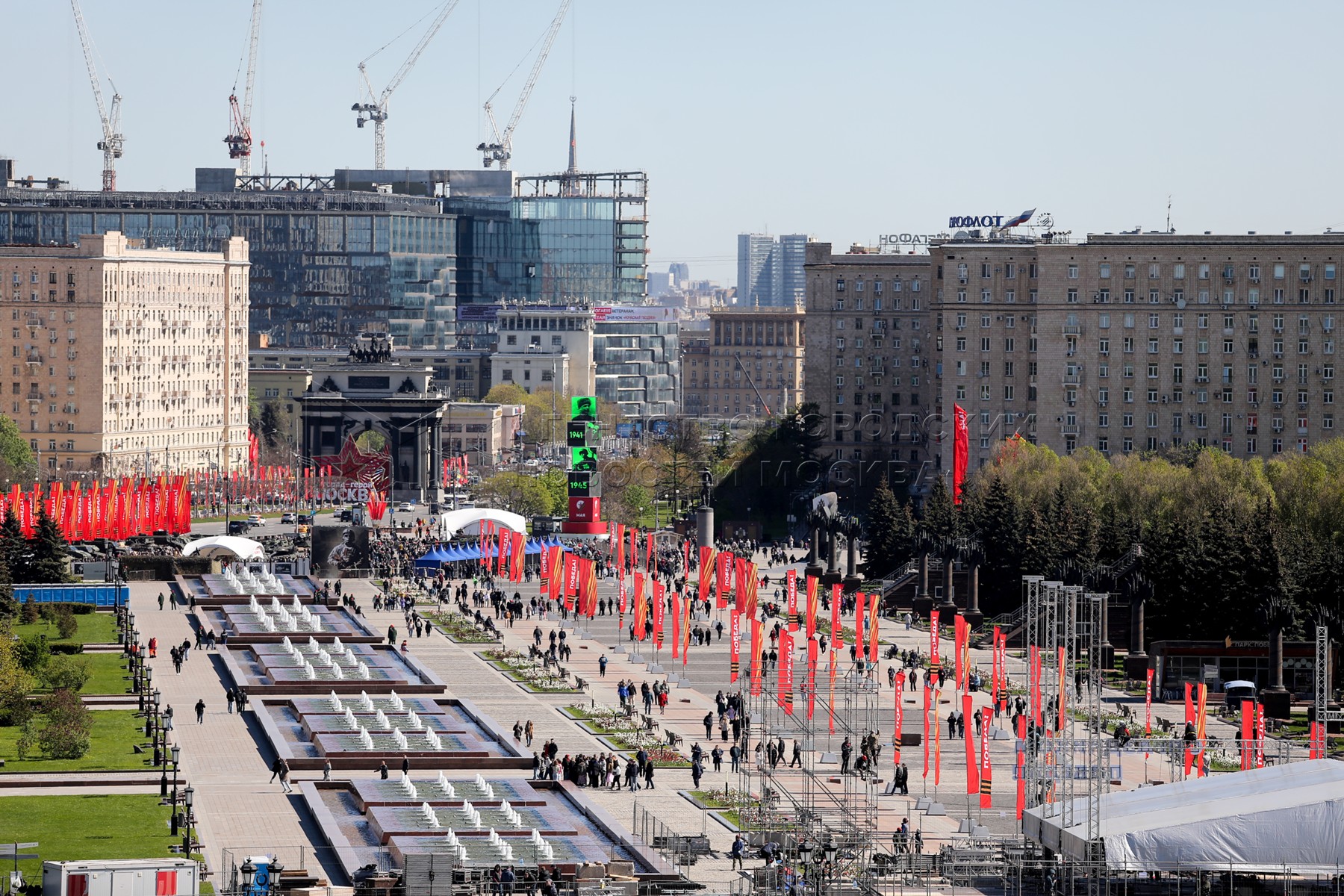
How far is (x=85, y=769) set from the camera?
286 ft

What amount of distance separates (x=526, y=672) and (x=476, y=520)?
56.0 m

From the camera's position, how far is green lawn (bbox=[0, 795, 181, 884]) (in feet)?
238

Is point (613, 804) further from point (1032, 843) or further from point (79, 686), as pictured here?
point (79, 686)

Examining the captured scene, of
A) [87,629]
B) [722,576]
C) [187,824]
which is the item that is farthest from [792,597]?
[187,824]

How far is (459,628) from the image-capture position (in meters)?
135

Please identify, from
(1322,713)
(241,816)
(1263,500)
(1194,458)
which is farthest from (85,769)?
(1194,458)

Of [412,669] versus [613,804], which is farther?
[412,669]

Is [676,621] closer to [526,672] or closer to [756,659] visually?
[526,672]

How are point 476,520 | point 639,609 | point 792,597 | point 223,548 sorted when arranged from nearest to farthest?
1. point 639,609
2. point 792,597
3. point 223,548
4. point 476,520

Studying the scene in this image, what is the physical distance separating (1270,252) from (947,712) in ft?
284

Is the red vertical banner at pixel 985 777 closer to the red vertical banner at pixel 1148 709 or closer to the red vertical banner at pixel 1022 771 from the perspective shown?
the red vertical banner at pixel 1022 771

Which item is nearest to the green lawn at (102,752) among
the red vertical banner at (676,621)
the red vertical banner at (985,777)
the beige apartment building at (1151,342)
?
the red vertical banner at (676,621)

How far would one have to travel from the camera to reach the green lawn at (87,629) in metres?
126

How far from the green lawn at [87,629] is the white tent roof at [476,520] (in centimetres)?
3552
